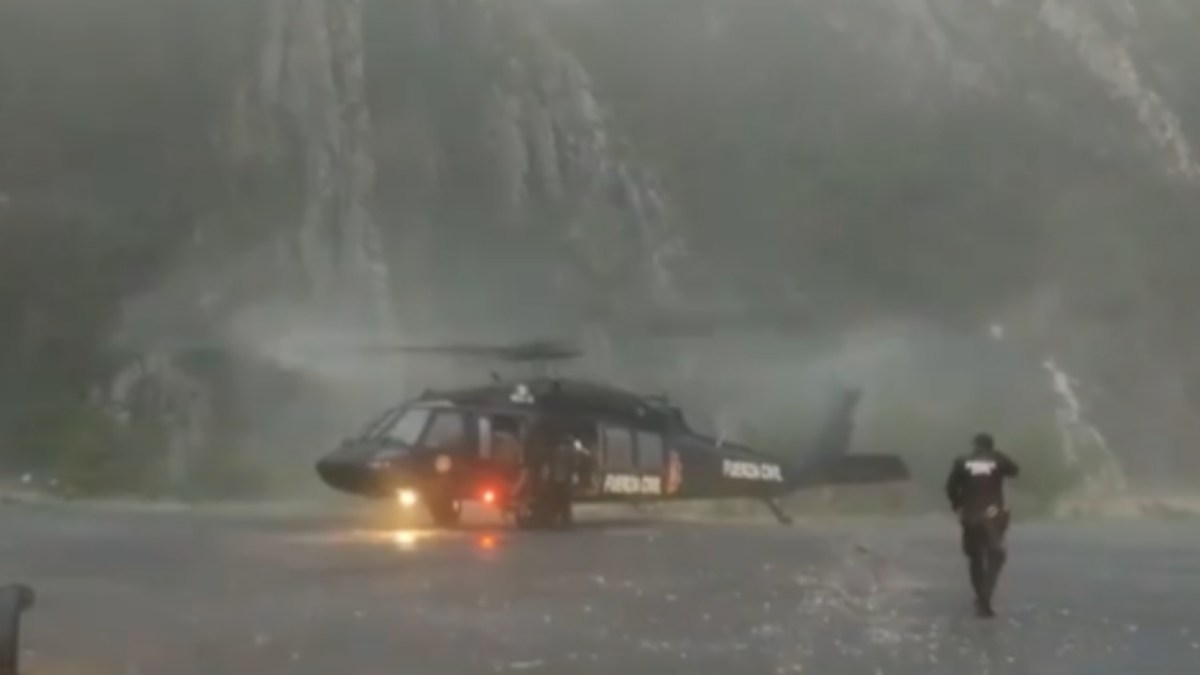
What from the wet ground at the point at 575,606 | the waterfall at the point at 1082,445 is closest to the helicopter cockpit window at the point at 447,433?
the wet ground at the point at 575,606

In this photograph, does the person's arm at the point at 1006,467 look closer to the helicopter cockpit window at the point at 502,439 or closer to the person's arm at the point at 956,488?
the person's arm at the point at 956,488

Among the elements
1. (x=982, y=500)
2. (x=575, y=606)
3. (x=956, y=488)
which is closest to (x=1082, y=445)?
(x=956, y=488)

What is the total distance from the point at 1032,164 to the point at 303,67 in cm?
2933

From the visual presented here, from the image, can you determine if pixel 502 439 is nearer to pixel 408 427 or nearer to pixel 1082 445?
pixel 408 427

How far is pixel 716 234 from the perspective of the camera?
63.3 meters

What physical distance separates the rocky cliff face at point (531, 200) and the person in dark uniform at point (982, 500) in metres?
35.7

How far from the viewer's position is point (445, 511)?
27438 mm

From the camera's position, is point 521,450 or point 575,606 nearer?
point 575,606

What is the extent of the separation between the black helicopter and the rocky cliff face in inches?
844

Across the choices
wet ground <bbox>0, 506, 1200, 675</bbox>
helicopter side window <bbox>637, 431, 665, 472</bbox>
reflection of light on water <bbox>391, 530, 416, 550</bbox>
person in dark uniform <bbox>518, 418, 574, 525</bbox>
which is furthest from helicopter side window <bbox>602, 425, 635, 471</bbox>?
reflection of light on water <bbox>391, 530, 416, 550</bbox>

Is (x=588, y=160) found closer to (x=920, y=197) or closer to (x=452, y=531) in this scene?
(x=920, y=197)

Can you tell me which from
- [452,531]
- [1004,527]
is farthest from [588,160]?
[1004,527]

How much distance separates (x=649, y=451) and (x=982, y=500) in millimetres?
14137

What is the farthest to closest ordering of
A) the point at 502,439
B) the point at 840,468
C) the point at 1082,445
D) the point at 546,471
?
1. the point at 1082,445
2. the point at 840,468
3. the point at 546,471
4. the point at 502,439
